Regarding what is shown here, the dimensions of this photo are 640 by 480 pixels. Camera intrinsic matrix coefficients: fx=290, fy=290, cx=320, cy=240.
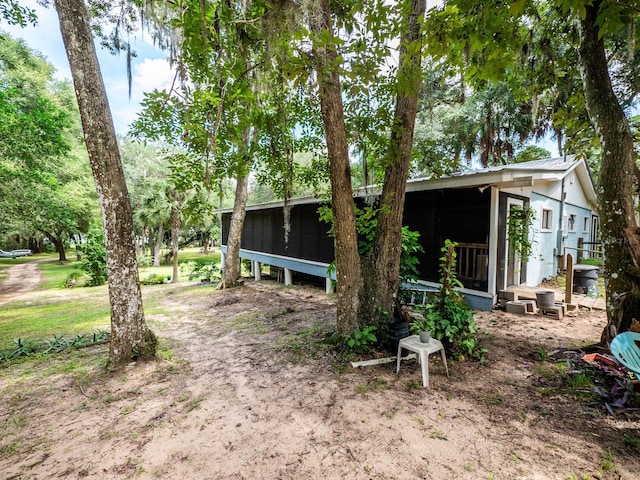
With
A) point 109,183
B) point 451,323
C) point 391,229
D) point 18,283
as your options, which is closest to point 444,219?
point 391,229

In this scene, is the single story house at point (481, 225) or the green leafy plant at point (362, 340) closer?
the green leafy plant at point (362, 340)

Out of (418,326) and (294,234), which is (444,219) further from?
(294,234)

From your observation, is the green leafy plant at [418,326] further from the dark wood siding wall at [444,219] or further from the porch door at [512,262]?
the porch door at [512,262]

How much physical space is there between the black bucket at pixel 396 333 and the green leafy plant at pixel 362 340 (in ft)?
0.68

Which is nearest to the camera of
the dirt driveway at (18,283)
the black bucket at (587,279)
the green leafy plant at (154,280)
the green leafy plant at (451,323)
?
the green leafy plant at (451,323)

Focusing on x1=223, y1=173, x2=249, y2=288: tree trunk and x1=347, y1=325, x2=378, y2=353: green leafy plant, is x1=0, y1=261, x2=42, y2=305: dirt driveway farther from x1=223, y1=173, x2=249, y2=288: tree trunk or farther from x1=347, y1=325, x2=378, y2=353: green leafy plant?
x1=347, y1=325, x2=378, y2=353: green leafy plant

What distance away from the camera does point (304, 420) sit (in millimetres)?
2562

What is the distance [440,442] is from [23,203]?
41.5 ft

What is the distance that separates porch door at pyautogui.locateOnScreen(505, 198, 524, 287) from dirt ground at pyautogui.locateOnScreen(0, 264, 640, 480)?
7.18ft

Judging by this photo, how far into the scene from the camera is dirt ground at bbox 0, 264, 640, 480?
2025 millimetres

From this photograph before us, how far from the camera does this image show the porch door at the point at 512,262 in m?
5.96

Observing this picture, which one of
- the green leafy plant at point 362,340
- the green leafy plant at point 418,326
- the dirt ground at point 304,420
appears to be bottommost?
the dirt ground at point 304,420

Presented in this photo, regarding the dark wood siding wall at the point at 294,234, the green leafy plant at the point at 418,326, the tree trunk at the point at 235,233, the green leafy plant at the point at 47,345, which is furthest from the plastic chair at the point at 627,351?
the tree trunk at the point at 235,233

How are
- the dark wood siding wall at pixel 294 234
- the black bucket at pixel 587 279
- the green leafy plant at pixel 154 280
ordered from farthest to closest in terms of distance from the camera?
the green leafy plant at pixel 154 280 < the dark wood siding wall at pixel 294 234 < the black bucket at pixel 587 279
